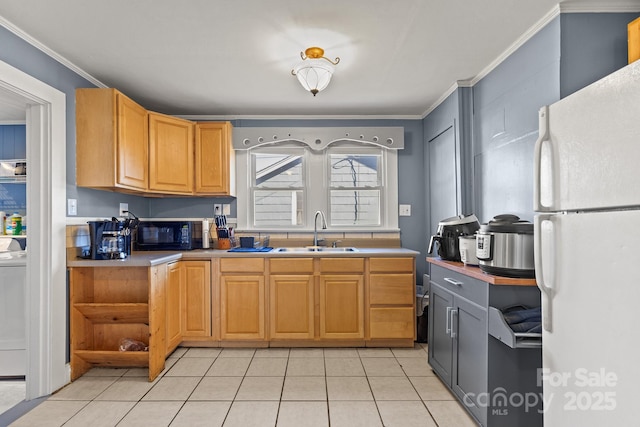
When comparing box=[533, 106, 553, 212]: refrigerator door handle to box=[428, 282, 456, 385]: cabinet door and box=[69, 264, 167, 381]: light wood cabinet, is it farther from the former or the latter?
box=[69, 264, 167, 381]: light wood cabinet

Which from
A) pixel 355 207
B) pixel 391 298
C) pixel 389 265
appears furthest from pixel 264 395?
pixel 355 207

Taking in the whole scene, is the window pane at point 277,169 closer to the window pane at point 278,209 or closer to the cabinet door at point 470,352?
the window pane at point 278,209

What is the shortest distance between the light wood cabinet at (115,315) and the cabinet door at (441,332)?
2042mm

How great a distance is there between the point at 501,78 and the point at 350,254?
1.79 metres

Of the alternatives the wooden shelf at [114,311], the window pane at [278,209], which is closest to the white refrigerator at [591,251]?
the wooden shelf at [114,311]

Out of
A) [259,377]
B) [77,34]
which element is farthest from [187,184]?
[259,377]

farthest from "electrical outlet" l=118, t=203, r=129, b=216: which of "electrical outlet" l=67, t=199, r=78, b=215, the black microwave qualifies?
"electrical outlet" l=67, t=199, r=78, b=215

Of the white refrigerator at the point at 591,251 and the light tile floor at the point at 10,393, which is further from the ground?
the white refrigerator at the point at 591,251

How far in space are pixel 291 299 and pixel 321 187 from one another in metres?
1.29

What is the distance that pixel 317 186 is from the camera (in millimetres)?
3844

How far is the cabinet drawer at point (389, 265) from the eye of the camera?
3162mm

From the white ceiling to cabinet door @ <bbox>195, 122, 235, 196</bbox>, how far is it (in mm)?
345

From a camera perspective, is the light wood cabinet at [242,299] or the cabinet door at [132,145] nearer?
the cabinet door at [132,145]

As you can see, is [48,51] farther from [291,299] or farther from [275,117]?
[291,299]
